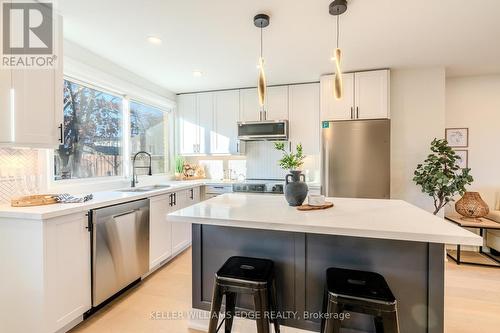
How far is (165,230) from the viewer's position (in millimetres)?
3051

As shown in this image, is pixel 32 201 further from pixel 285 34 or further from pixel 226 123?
pixel 226 123

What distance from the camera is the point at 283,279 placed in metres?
1.76

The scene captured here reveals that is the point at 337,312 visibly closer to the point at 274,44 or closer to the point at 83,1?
the point at 274,44

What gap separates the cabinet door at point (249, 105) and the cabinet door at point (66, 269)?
2855 mm

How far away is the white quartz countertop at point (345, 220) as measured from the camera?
127 centimetres

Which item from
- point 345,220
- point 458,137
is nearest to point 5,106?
point 345,220

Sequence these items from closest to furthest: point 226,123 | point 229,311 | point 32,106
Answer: point 229,311, point 32,106, point 226,123

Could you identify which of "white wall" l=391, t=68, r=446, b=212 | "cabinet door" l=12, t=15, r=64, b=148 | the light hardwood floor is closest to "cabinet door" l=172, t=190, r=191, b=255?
the light hardwood floor

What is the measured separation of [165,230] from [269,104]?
2505 mm

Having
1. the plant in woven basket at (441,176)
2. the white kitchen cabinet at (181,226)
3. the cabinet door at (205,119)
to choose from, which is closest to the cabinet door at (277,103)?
the cabinet door at (205,119)

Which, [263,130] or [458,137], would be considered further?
[263,130]

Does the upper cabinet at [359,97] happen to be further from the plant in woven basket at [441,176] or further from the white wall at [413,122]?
the plant in woven basket at [441,176]

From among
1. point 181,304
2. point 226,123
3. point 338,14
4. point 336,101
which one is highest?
point 338,14

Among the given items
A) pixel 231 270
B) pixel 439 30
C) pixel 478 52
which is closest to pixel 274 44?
pixel 439 30
